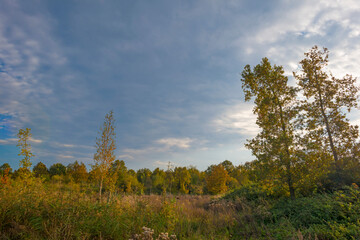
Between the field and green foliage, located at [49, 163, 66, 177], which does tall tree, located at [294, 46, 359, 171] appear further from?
green foliage, located at [49, 163, 66, 177]

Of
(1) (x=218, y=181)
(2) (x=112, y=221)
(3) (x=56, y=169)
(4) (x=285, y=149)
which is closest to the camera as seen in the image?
(2) (x=112, y=221)

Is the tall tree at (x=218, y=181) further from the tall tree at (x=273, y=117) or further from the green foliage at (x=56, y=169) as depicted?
the green foliage at (x=56, y=169)

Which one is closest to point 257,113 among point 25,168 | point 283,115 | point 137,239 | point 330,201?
point 283,115

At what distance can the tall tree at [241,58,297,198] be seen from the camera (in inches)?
417

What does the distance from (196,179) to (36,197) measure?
130 feet

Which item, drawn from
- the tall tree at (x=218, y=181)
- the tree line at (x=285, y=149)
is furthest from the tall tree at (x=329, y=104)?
the tall tree at (x=218, y=181)

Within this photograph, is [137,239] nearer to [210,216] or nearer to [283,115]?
[210,216]

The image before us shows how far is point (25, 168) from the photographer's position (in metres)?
8.70

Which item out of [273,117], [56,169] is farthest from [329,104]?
[56,169]

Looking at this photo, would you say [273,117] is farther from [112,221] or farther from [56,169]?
[56,169]

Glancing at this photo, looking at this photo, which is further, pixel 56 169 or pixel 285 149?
pixel 56 169

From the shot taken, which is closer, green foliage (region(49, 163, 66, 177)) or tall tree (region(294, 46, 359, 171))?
tall tree (region(294, 46, 359, 171))

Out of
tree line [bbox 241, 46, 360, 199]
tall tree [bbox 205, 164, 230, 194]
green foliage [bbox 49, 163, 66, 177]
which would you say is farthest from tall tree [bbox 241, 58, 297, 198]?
green foliage [bbox 49, 163, 66, 177]

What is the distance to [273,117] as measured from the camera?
437 inches
